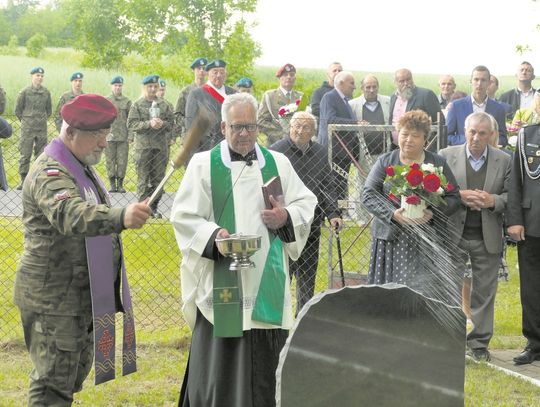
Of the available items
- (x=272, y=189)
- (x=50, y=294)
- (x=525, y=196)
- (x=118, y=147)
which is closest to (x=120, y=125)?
(x=118, y=147)

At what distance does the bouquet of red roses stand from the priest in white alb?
1817 mm

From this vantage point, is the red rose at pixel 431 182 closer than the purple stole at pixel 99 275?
No

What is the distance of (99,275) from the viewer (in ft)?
17.9

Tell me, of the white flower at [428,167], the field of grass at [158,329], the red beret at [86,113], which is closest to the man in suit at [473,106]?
the field of grass at [158,329]

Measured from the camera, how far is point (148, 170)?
1184 centimetres

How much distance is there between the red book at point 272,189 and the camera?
5.72 metres

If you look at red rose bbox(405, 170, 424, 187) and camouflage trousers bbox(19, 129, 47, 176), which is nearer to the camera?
red rose bbox(405, 170, 424, 187)

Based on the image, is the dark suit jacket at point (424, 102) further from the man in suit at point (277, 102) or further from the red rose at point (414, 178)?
the red rose at point (414, 178)

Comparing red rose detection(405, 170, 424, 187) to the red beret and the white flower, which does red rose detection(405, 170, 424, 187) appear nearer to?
the white flower

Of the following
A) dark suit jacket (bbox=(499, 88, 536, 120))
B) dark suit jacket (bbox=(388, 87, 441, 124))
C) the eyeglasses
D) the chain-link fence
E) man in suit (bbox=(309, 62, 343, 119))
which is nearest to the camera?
the eyeglasses

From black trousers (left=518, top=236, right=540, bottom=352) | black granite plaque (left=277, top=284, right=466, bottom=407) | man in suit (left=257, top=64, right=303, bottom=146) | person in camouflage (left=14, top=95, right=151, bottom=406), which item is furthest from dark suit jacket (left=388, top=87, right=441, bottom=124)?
black granite plaque (left=277, top=284, right=466, bottom=407)

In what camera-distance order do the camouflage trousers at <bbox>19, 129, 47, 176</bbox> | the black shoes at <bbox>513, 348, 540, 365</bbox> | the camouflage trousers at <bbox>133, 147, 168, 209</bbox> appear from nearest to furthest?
the black shoes at <bbox>513, 348, 540, 365</bbox>
the camouflage trousers at <bbox>133, 147, 168, 209</bbox>
the camouflage trousers at <bbox>19, 129, 47, 176</bbox>

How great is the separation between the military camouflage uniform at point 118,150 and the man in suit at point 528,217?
6.13 meters

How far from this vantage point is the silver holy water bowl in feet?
17.5
